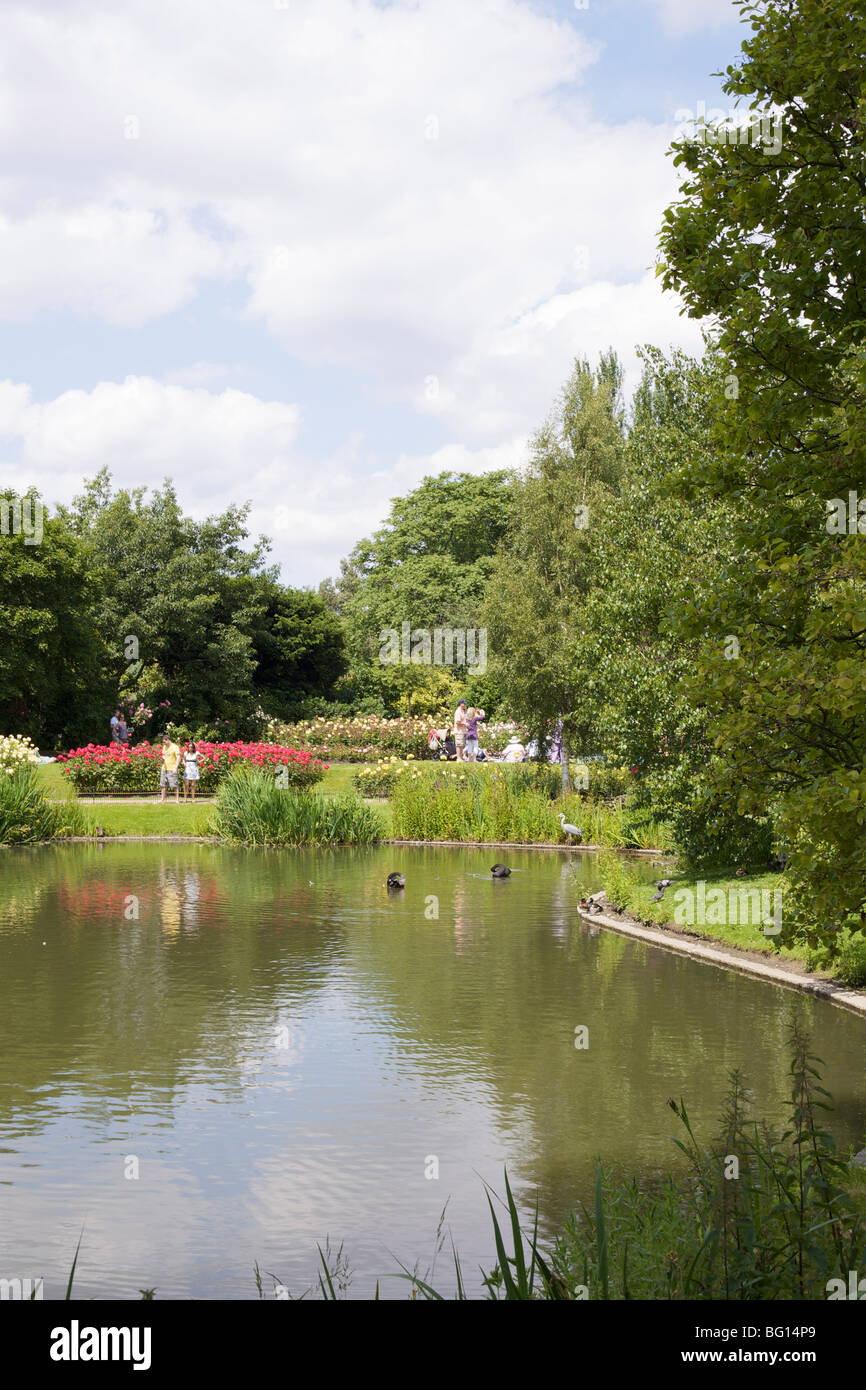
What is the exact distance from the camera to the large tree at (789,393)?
6.45 m

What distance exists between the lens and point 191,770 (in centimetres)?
3123

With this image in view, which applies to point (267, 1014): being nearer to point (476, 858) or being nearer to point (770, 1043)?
point (770, 1043)

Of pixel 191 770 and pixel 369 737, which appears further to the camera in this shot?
pixel 369 737

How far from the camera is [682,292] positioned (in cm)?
780

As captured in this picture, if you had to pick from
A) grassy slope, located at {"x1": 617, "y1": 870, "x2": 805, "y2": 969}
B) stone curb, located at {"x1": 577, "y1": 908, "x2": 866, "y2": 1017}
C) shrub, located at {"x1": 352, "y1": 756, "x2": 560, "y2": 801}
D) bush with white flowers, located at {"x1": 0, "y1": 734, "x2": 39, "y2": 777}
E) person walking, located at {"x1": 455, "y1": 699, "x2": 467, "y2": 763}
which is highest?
person walking, located at {"x1": 455, "y1": 699, "x2": 467, "y2": 763}

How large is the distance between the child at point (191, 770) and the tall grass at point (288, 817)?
12.9 ft

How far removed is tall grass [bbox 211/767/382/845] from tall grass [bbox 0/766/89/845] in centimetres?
345

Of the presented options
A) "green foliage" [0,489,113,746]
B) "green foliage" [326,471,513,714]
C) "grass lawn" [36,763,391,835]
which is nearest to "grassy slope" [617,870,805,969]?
"grass lawn" [36,763,391,835]

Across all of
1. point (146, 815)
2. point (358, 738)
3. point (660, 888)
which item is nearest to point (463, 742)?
point (358, 738)

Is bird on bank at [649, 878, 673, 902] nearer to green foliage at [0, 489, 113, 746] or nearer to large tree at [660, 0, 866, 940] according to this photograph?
large tree at [660, 0, 866, 940]

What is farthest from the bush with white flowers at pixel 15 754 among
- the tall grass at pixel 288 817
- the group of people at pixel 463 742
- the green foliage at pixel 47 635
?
the group of people at pixel 463 742

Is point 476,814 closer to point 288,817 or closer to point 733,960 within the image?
point 288,817

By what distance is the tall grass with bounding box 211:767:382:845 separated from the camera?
26.9 meters

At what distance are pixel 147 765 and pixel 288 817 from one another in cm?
759
